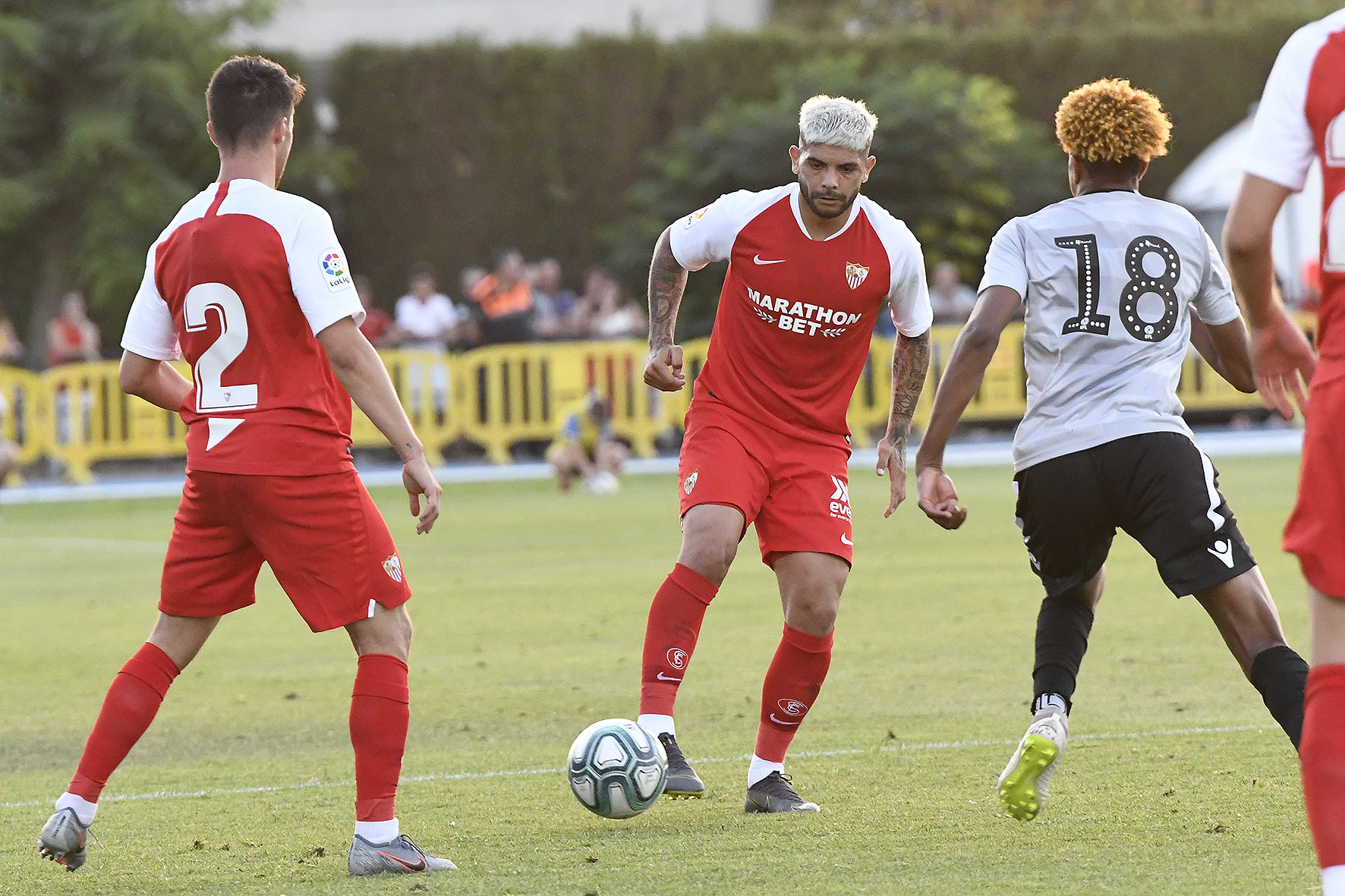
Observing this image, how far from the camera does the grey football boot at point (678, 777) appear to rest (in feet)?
19.2

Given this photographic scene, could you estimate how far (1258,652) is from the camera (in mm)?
5336

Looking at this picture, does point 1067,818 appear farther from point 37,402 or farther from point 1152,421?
point 37,402

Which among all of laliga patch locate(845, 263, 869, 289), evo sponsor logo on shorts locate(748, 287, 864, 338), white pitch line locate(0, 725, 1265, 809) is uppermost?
laliga patch locate(845, 263, 869, 289)

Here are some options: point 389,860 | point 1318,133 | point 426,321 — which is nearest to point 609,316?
point 426,321

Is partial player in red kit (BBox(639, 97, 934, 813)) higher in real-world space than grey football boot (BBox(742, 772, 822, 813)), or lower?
higher

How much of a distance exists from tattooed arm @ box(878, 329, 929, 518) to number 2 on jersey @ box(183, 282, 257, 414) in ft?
7.12

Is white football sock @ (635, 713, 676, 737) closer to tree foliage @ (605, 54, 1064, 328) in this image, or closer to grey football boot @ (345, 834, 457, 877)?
grey football boot @ (345, 834, 457, 877)

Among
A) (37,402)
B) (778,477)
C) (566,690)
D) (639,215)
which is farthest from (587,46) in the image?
(778,477)

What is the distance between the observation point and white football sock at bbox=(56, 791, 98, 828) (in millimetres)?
5152

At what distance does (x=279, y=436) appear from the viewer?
5105 mm

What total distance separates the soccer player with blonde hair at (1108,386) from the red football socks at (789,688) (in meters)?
0.72

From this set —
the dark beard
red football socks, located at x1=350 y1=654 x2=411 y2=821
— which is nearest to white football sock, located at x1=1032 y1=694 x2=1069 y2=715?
the dark beard

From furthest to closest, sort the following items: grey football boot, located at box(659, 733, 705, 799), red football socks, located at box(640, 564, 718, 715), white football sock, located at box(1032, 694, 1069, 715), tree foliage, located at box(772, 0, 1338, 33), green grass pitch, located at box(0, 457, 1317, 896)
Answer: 1. tree foliage, located at box(772, 0, 1338, 33)
2. red football socks, located at box(640, 564, 718, 715)
3. grey football boot, located at box(659, 733, 705, 799)
4. white football sock, located at box(1032, 694, 1069, 715)
5. green grass pitch, located at box(0, 457, 1317, 896)

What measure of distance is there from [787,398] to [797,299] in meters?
0.33
